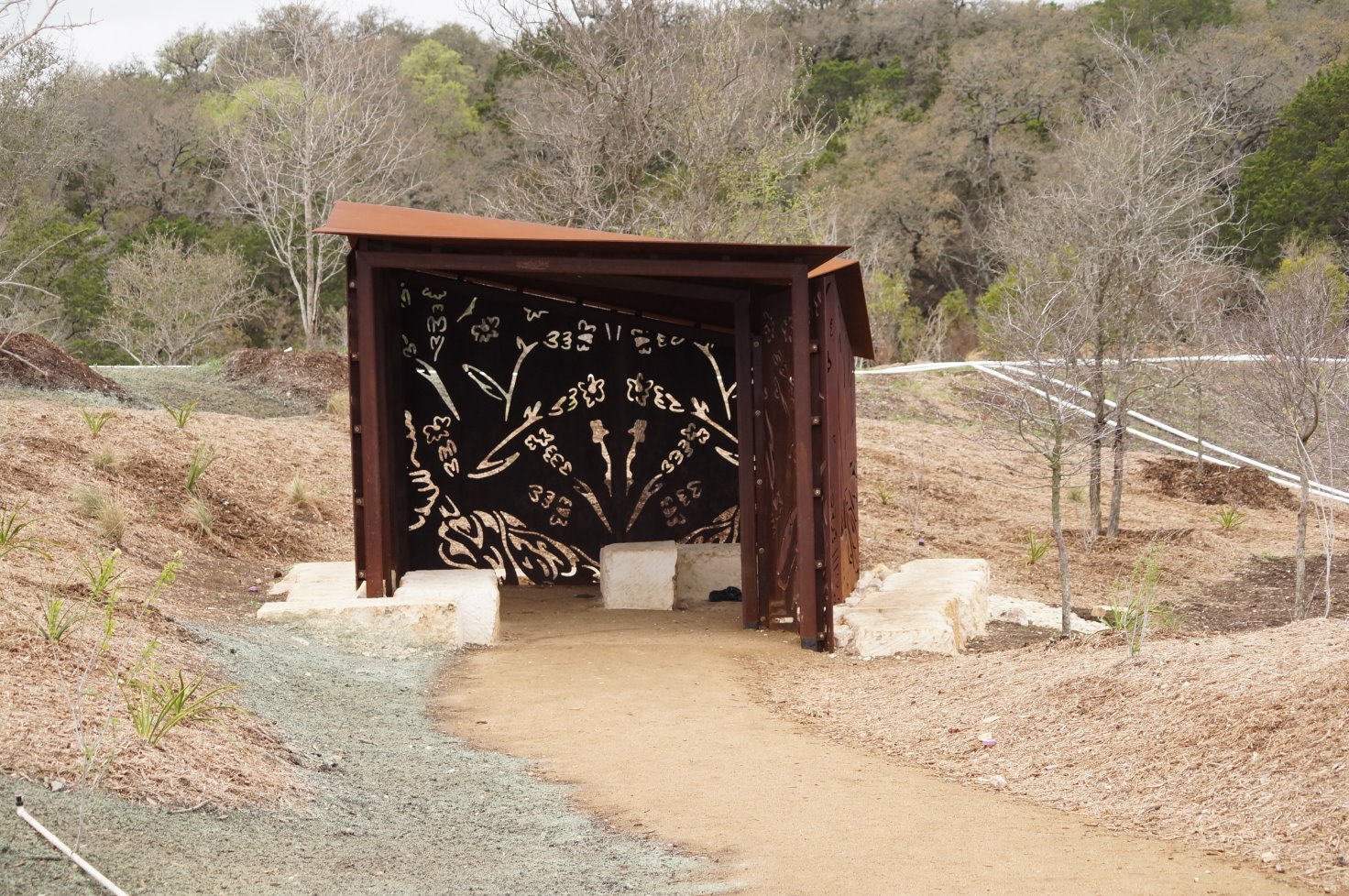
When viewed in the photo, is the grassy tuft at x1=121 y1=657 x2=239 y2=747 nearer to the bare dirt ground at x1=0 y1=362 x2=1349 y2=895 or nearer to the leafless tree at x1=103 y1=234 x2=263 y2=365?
the bare dirt ground at x1=0 y1=362 x2=1349 y2=895

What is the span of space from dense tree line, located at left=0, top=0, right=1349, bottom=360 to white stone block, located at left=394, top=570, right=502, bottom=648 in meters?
6.85

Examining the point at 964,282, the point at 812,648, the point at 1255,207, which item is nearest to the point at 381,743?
the point at 812,648

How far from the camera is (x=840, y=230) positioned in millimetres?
→ 31500

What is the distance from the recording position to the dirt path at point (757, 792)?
411 cm

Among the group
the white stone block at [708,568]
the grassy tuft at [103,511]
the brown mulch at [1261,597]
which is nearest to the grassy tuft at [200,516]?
the grassy tuft at [103,511]

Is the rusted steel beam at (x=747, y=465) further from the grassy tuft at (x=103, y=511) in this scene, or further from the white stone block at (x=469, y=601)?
the grassy tuft at (x=103, y=511)

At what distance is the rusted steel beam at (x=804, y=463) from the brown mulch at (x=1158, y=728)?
972 millimetres

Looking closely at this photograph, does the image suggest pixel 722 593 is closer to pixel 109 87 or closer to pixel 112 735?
pixel 112 735

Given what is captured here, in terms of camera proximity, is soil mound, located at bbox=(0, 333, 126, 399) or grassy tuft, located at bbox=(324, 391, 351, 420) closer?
soil mound, located at bbox=(0, 333, 126, 399)

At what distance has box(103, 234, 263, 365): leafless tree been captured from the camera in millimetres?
25609

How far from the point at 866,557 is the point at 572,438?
12.2 feet

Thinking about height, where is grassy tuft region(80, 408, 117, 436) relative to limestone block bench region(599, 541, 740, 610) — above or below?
above

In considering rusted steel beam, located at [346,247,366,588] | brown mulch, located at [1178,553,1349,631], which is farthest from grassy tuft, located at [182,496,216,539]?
brown mulch, located at [1178,553,1349,631]

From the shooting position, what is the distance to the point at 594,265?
798cm
